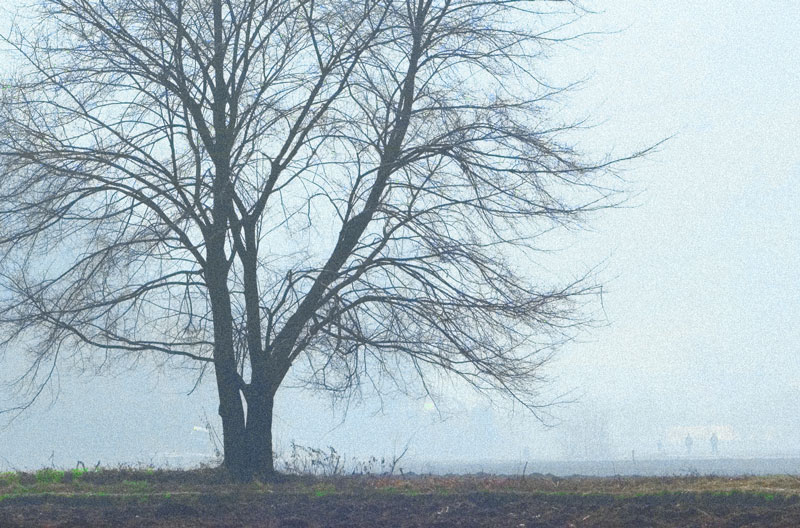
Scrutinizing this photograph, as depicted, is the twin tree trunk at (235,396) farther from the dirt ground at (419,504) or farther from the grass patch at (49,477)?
the grass patch at (49,477)

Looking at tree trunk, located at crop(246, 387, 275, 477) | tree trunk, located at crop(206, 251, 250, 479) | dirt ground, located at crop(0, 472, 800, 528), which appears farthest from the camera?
tree trunk, located at crop(246, 387, 275, 477)

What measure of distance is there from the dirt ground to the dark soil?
0.03ft

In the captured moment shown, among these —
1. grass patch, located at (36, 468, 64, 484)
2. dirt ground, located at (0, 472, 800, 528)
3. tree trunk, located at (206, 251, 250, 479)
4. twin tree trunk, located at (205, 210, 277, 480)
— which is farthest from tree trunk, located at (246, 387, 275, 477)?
grass patch, located at (36, 468, 64, 484)

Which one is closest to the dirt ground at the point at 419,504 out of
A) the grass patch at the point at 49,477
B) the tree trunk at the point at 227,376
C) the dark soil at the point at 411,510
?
the dark soil at the point at 411,510

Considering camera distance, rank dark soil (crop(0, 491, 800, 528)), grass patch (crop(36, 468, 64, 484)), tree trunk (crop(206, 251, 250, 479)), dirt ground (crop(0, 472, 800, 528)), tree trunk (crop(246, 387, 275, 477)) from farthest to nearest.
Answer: tree trunk (crop(246, 387, 275, 477)) < tree trunk (crop(206, 251, 250, 479)) < grass patch (crop(36, 468, 64, 484)) < dirt ground (crop(0, 472, 800, 528)) < dark soil (crop(0, 491, 800, 528))

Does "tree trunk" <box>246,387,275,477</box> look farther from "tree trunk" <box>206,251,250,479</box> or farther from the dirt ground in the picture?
the dirt ground

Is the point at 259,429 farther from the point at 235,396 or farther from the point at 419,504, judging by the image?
the point at 419,504

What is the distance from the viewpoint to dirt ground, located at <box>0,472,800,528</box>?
25.4 feet

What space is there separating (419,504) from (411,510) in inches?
13.7

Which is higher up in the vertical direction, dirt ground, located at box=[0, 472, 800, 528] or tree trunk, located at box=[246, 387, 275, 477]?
tree trunk, located at box=[246, 387, 275, 477]

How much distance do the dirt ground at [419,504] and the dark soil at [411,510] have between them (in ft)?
0.03

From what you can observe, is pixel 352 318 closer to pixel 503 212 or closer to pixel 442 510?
pixel 503 212

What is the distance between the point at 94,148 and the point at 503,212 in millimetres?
5695

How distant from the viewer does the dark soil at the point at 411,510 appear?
757 centimetres
